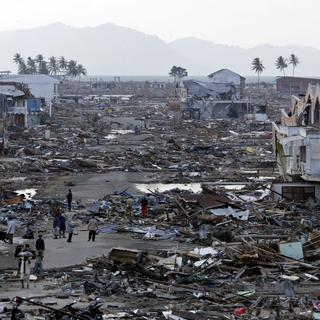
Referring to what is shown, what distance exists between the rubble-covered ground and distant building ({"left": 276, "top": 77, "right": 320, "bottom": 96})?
74195mm

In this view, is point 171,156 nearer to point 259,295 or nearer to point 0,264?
point 0,264

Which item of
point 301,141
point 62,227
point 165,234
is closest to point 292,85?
point 301,141

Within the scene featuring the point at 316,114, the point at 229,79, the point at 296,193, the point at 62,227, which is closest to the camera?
the point at 62,227

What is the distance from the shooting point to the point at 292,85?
148 m

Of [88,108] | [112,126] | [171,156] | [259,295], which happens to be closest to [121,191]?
[171,156]

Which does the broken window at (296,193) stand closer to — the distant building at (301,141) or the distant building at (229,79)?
the distant building at (301,141)

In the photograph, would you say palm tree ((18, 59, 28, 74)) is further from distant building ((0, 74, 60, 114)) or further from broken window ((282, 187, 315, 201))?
broken window ((282, 187, 315, 201))

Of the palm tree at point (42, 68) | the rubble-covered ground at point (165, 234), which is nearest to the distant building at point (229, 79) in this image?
the rubble-covered ground at point (165, 234)

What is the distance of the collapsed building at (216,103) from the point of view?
10250 cm

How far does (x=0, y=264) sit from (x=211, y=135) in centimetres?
5432

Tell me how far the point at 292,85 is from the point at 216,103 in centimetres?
4699

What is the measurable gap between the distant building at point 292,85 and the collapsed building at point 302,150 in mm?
88032

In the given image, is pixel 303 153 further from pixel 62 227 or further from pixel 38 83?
pixel 38 83

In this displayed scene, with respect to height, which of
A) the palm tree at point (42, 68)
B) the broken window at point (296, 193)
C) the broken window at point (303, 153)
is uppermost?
the palm tree at point (42, 68)
